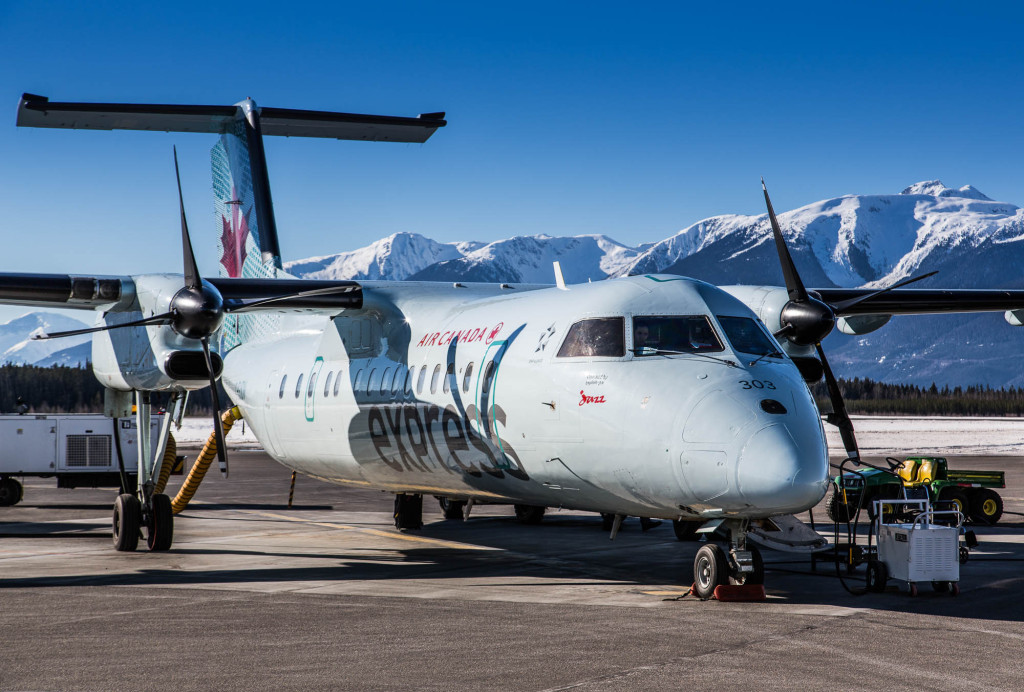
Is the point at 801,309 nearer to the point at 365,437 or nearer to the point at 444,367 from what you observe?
the point at 444,367

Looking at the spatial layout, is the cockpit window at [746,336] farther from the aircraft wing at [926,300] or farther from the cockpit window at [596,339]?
the aircraft wing at [926,300]

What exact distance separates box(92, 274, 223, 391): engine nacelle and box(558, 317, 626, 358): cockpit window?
19.5 feet

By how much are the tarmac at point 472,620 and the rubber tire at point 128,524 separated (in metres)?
0.19

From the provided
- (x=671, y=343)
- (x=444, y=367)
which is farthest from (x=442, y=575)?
(x=671, y=343)

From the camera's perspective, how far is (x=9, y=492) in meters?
23.8

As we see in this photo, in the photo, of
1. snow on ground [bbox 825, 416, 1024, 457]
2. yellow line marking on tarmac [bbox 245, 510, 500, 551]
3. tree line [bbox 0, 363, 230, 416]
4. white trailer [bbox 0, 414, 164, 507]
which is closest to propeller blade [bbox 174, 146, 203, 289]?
yellow line marking on tarmac [bbox 245, 510, 500, 551]

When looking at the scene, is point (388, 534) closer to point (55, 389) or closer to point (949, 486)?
point (949, 486)

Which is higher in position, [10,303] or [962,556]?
[10,303]

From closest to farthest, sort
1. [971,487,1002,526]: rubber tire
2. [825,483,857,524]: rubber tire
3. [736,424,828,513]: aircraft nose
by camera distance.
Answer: [736,424,828,513]: aircraft nose, [825,483,857,524]: rubber tire, [971,487,1002,526]: rubber tire

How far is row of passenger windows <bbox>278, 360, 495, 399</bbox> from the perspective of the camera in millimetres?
12109

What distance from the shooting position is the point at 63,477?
954 inches

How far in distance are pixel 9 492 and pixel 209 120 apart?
399 inches

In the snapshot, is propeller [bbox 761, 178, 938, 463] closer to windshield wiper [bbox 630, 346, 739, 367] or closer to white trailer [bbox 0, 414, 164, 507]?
windshield wiper [bbox 630, 346, 739, 367]

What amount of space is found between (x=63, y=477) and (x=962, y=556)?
19.2 m
